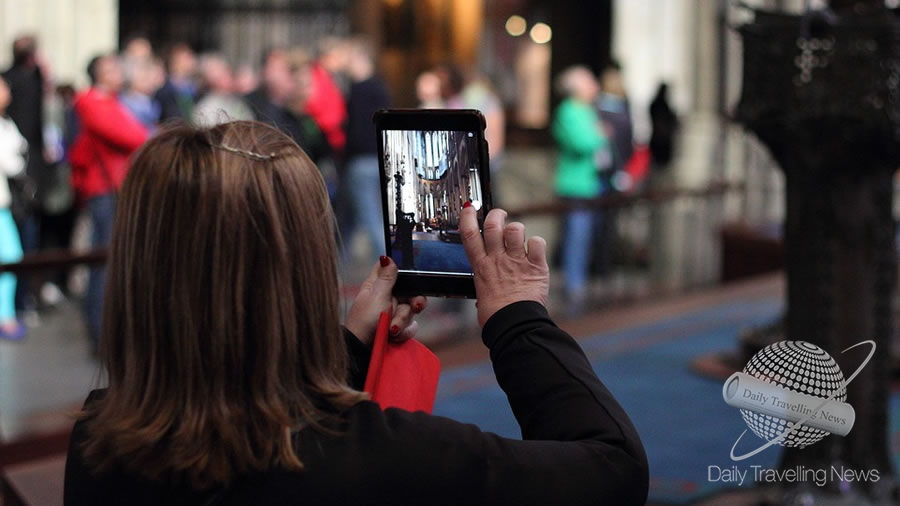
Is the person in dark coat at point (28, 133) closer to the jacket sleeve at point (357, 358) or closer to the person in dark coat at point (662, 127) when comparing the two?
the person in dark coat at point (662, 127)

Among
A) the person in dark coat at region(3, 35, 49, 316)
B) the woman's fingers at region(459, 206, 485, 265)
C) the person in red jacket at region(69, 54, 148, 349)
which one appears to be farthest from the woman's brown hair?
the person in dark coat at region(3, 35, 49, 316)

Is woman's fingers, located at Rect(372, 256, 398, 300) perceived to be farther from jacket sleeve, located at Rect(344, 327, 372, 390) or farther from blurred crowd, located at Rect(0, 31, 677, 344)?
blurred crowd, located at Rect(0, 31, 677, 344)

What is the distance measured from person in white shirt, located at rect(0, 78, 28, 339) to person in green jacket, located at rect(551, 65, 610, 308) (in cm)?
369

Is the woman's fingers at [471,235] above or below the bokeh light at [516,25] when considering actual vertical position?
below

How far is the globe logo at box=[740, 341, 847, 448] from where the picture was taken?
237 cm

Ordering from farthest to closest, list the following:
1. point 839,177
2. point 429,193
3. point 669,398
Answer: point 669,398
point 839,177
point 429,193

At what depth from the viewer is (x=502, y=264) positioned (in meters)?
1.56

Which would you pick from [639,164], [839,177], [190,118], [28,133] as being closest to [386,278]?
[839,177]

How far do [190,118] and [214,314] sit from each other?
20.2 ft

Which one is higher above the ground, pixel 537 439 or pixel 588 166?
pixel 588 166

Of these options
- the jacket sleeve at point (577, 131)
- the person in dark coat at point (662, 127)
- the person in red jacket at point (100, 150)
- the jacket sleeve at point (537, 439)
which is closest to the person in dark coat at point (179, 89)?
the person in red jacket at point (100, 150)

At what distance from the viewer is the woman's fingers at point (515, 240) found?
1.55 metres

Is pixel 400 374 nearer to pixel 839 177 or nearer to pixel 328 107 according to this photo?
pixel 839 177

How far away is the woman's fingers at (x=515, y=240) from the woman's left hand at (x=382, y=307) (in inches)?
7.1
